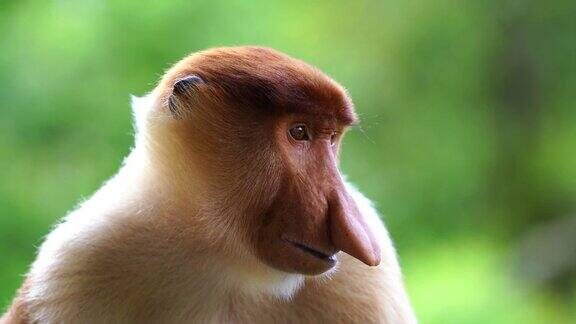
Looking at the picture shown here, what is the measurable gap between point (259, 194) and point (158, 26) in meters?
1.19

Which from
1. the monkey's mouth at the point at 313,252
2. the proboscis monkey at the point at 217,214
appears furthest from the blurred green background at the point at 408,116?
the monkey's mouth at the point at 313,252

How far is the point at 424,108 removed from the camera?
290 centimetres

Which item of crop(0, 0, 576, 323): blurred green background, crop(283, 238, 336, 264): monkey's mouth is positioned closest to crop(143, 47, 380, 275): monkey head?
crop(283, 238, 336, 264): monkey's mouth

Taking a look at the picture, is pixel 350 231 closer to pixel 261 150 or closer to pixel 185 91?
pixel 261 150

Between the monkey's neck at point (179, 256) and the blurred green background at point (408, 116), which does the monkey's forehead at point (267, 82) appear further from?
the blurred green background at point (408, 116)

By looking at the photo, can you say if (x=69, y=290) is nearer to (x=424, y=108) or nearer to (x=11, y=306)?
(x=11, y=306)

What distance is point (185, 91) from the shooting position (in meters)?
1.26

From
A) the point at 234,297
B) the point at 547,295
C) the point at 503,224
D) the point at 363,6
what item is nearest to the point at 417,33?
the point at 363,6

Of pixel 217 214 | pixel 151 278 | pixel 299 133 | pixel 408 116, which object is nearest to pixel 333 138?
pixel 299 133

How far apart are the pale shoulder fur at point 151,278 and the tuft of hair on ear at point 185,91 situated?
2.9 inches

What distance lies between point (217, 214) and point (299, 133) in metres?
0.16

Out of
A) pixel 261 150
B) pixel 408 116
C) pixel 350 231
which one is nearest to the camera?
pixel 350 231

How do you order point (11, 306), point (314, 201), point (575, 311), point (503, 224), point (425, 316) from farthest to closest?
point (503, 224)
point (575, 311)
point (425, 316)
point (11, 306)
point (314, 201)

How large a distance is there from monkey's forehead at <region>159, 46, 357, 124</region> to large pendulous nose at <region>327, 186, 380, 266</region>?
143 mm
